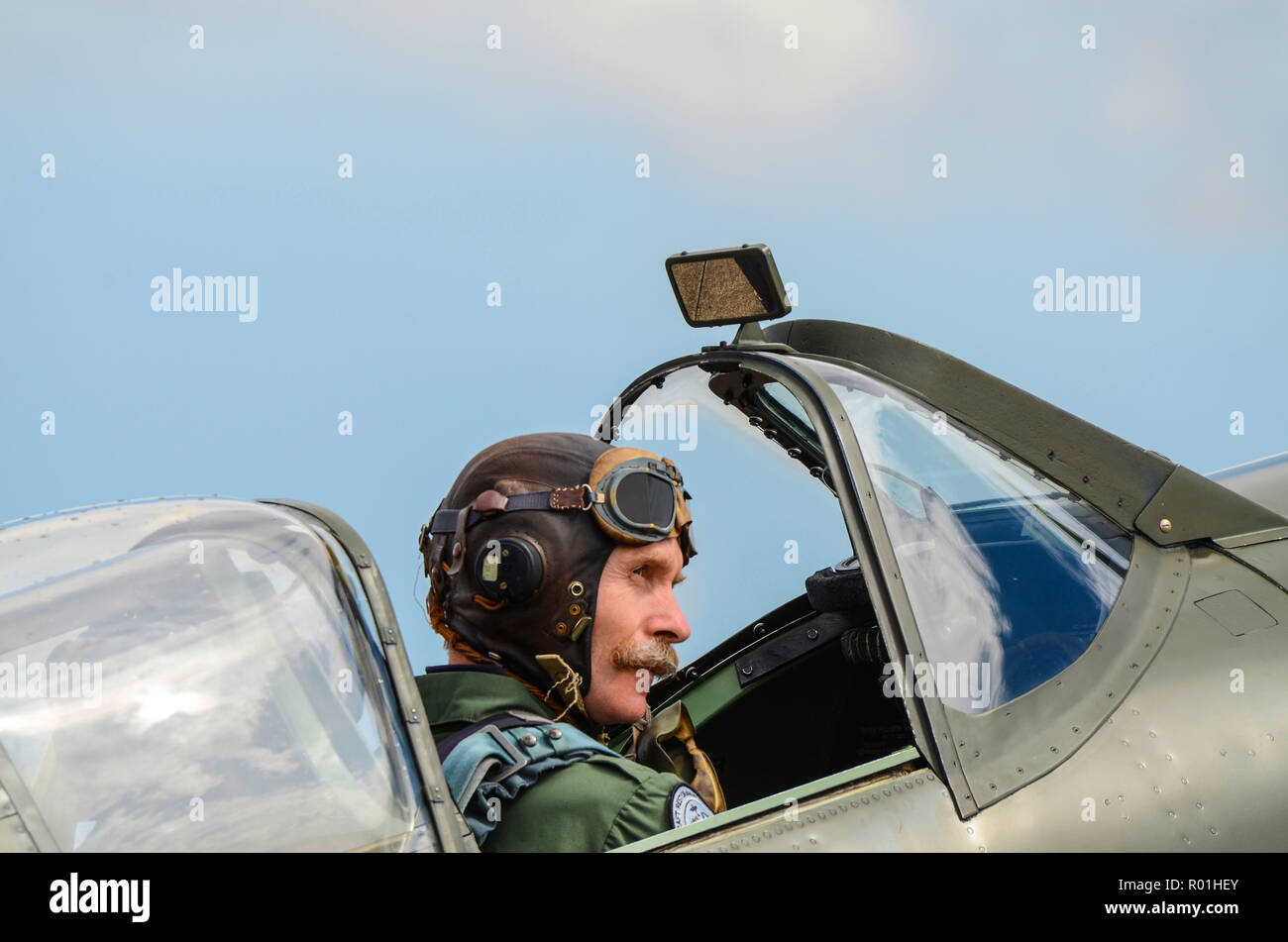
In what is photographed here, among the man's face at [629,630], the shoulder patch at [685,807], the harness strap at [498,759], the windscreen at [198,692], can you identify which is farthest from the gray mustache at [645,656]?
the windscreen at [198,692]

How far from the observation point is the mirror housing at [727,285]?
3086 millimetres

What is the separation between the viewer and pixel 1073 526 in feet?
9.41

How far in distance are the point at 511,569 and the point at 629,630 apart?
12.8 inches

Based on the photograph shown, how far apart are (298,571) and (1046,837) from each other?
142cm

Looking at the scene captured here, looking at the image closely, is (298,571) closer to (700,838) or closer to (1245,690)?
(700,838)

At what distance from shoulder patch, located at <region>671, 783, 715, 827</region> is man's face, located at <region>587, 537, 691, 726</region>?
520 millimetres

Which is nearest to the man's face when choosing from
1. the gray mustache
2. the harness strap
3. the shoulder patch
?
the gray mustache

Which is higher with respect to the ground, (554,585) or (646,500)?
(646,500)

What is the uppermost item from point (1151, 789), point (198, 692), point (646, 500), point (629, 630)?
point (646, 500)

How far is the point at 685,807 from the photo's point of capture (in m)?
2.33

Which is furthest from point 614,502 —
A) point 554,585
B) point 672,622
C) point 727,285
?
point 727,285

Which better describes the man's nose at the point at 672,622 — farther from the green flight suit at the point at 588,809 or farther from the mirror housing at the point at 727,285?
the mirror housing at the point at 727,285

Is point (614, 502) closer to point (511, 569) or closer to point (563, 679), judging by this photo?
point (511, 569)
